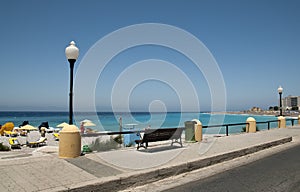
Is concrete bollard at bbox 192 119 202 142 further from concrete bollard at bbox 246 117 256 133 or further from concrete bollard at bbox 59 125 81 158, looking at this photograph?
concrete bollard at bbox 246 117 256 133

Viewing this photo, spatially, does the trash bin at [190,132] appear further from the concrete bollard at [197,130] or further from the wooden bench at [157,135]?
the wooden bench at [157,135]

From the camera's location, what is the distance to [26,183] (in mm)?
5555

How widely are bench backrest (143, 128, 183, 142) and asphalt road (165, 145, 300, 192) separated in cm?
320

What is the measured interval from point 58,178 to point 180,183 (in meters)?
2.83

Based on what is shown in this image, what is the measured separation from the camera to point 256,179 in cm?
663

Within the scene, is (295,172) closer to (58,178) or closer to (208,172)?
(208,172)

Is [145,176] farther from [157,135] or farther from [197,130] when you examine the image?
[197,130]

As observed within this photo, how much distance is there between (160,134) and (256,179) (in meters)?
4.28

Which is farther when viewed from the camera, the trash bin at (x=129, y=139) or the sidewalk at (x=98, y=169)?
the trash bin at (x=129, y=139)

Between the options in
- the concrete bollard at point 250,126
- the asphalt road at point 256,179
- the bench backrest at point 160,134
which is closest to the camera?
the asphalt road at point 256,179

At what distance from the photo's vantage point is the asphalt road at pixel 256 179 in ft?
19.2

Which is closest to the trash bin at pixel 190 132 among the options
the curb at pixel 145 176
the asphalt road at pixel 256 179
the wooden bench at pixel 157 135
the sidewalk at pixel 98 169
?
the wooden bench at pixel 157 135

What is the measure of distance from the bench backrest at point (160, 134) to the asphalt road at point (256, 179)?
10.5 ft

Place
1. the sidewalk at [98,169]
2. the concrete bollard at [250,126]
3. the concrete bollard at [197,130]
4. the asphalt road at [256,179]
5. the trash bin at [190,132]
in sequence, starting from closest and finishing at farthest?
the sidewalk at [98,169], the asphalt road at [256,179], the trash bin at [190,132], the concrete bollard at [197,130], the concrete bollard at [250,126]
